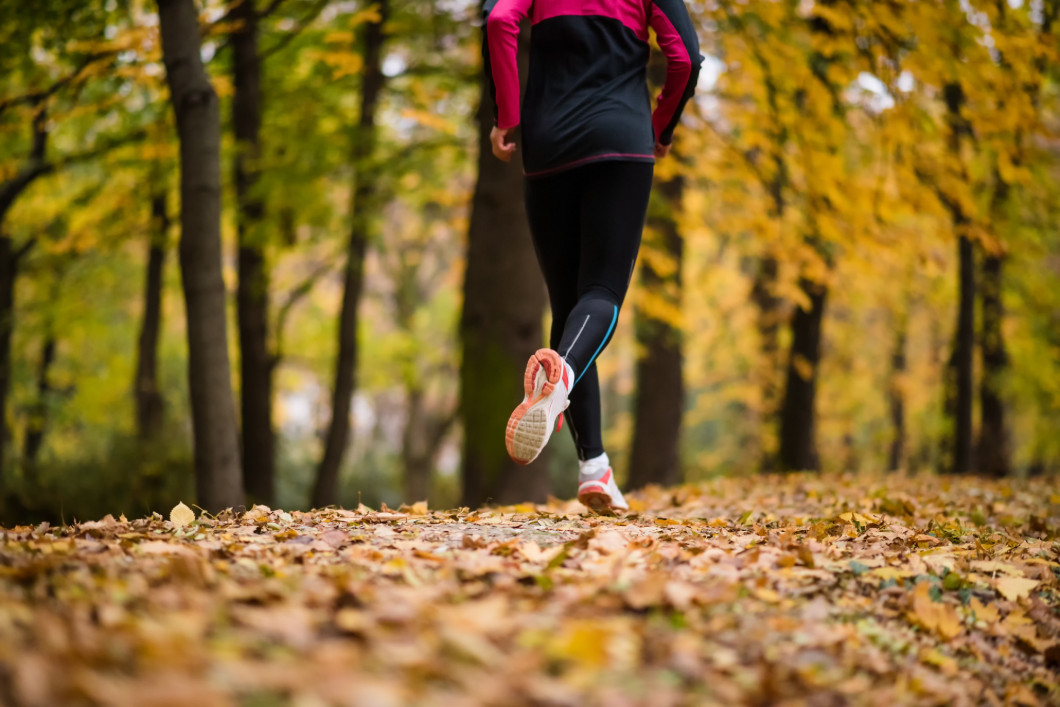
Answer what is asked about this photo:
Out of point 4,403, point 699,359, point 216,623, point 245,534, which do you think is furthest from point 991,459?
point 4,403

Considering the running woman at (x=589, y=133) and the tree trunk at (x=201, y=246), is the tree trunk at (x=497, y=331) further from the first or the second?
the running woman at (x=589, y=133)

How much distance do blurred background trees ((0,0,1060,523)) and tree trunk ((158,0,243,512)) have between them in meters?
0.02

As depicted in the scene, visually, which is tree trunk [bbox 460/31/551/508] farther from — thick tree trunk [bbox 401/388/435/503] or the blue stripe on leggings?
thick tree trunk [bbox 401/388/435/503]

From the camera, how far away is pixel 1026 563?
9.27 ft

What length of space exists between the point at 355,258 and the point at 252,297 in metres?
1.25

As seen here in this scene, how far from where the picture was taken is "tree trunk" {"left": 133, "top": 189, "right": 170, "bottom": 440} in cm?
1147

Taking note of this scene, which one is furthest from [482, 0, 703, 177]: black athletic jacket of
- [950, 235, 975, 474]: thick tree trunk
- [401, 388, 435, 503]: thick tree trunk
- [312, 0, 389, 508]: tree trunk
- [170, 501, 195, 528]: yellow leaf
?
[401, 388, 435, 503]: thick tree trunk

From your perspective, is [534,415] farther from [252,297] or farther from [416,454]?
[416,454]

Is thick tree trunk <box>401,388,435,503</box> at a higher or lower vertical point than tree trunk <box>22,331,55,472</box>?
lower

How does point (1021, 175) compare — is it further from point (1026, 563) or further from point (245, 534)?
point (245, 534)

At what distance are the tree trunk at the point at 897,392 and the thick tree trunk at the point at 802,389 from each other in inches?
279

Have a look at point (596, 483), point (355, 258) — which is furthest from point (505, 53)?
point (355, 258)

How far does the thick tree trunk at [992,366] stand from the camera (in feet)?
39.1

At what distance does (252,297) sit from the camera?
363 inches
